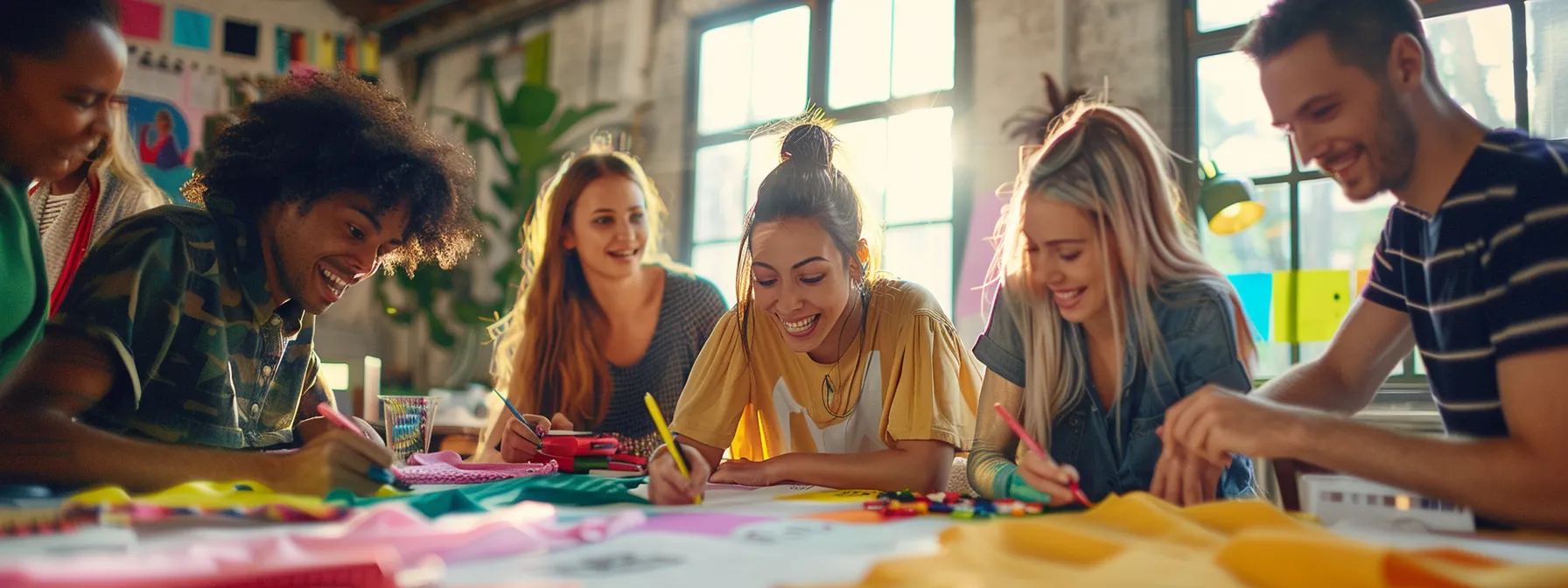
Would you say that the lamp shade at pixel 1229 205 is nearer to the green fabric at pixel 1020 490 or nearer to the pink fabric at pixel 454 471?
the green fabric at pixel 1020 490

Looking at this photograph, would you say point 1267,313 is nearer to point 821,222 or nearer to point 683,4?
point 821,222

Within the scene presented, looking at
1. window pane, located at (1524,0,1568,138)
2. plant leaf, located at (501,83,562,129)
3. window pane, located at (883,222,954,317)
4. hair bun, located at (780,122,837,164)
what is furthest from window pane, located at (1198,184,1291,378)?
plant leaf, located at (501,83,562,129)

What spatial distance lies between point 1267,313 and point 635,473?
294 centimetres

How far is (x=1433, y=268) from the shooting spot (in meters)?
1.41

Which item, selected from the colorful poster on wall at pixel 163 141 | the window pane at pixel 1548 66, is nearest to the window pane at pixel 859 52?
the window pane at pixel 1548 66

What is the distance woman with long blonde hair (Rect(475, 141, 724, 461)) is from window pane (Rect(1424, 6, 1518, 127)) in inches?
111

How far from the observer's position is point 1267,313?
3943mm

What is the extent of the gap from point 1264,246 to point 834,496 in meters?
3.05

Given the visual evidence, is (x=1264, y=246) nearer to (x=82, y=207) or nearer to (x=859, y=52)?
(x=859, y=52)

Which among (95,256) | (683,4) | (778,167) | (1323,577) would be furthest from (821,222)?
(683,4)

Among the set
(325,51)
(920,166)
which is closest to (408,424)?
(920,166)

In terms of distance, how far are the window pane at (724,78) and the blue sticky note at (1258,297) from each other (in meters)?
2.89

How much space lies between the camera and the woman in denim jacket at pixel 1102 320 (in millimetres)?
1651

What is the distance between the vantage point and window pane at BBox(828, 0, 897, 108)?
522 centimetres
